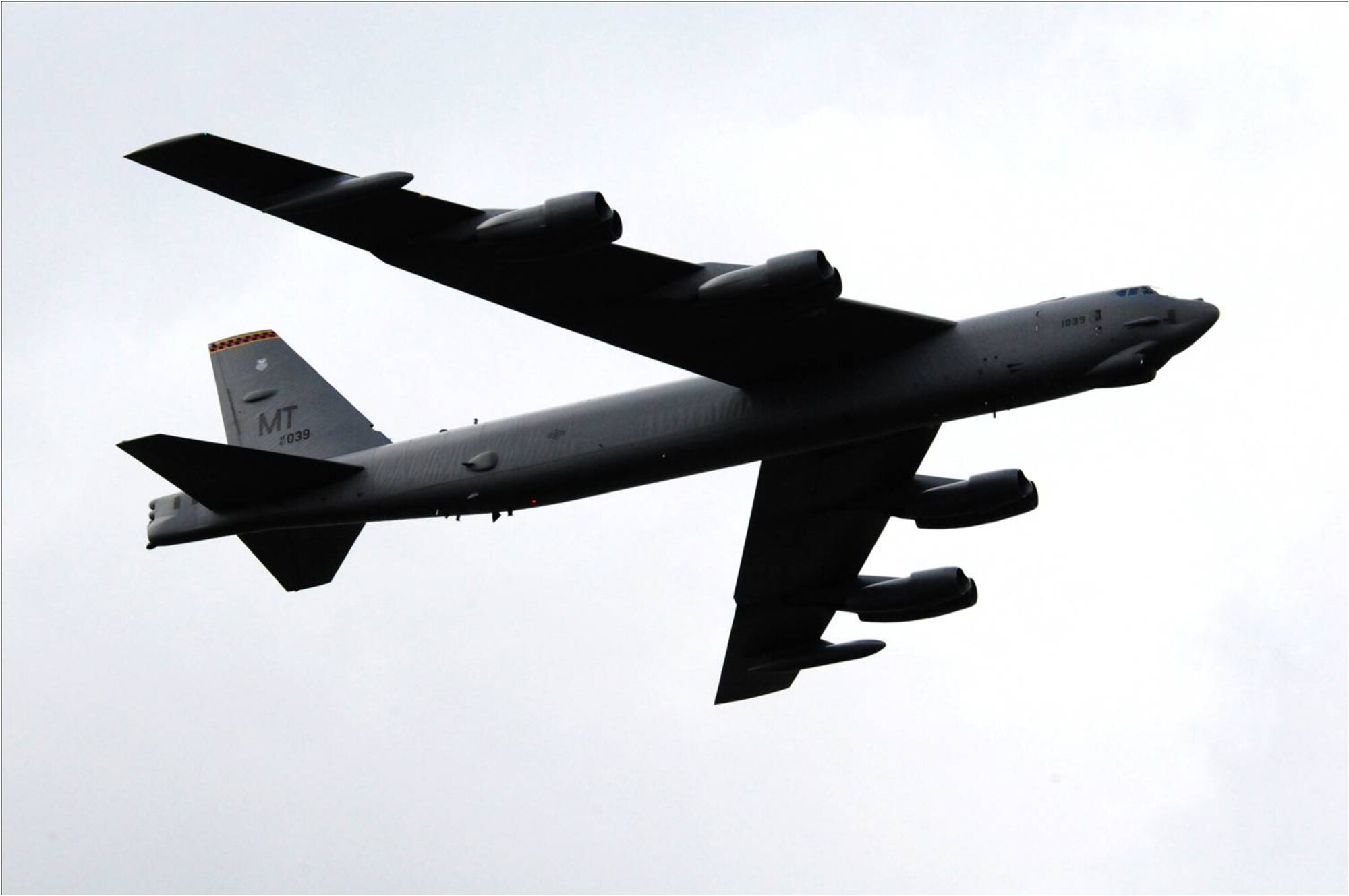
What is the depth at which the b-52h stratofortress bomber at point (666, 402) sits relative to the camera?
3045 centimetres

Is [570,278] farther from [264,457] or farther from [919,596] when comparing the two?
[919,596]

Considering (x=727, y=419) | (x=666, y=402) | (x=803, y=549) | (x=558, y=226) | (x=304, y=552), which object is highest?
(x=558, y=226)

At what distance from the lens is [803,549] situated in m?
38.3

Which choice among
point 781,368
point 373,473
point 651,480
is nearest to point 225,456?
point 373,473

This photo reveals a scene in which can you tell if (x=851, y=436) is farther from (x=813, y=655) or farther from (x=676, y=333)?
(x=813, y=655)

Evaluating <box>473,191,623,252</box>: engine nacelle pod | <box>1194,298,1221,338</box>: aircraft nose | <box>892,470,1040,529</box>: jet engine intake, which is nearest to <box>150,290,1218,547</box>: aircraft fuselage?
<box>1194,298,1221,338</box>: aircraft nose

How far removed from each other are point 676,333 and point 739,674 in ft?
35.0

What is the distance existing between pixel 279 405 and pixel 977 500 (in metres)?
14.1

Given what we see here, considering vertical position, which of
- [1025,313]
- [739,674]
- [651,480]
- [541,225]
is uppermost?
[541,225]

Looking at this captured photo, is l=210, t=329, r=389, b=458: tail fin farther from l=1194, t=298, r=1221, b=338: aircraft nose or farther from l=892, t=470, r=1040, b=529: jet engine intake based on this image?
l=1194, t=298, r=1221, b=338: aircraft nose

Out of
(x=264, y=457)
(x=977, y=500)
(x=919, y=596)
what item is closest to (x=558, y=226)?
(x=264, y=457)

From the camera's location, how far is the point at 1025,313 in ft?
105

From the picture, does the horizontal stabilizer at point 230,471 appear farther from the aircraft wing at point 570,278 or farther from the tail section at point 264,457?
the aircraft wing at point 570,278

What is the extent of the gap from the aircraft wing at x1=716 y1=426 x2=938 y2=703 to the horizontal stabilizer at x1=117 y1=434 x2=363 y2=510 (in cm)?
823
